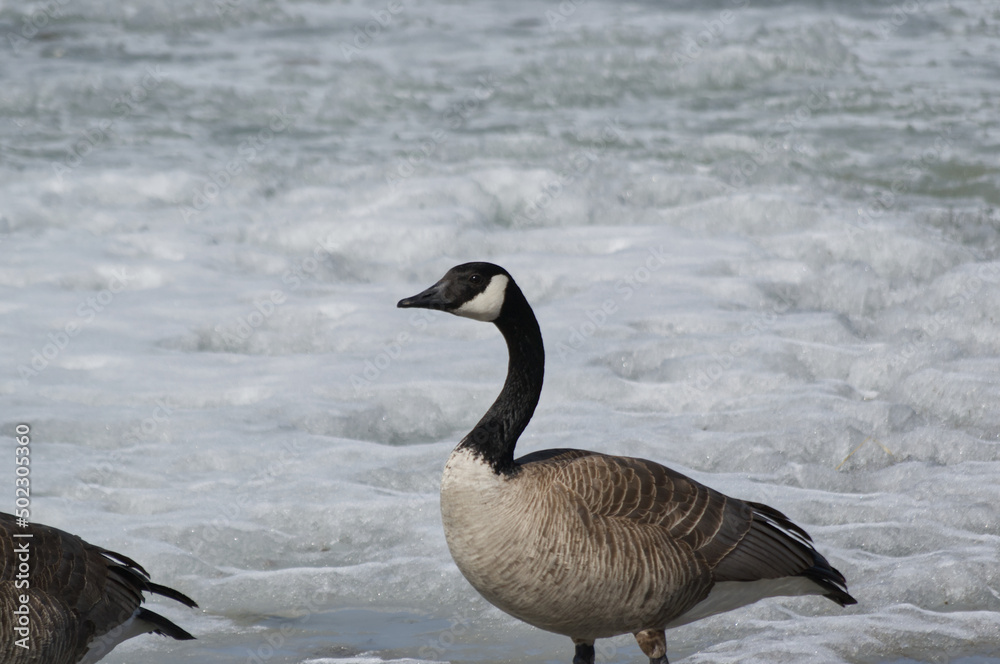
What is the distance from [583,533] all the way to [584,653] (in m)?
0.63

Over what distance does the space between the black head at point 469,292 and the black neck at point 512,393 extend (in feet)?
0.18

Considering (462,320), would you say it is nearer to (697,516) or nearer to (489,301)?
(489,301)

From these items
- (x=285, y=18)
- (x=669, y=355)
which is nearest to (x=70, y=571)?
(x=669, y=355)

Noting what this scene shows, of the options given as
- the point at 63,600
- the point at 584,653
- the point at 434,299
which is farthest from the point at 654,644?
the point at 63,600

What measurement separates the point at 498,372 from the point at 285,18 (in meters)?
11.1

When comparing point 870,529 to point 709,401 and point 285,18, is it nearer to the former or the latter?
point 709,401

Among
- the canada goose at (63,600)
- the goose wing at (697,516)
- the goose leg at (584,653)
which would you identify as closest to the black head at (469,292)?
the goose wing at (697,516)

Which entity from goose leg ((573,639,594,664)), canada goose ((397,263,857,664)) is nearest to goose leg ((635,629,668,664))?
canada goose ((397,263,857,664))

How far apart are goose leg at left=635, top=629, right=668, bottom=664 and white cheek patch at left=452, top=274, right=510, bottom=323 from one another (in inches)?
54.2

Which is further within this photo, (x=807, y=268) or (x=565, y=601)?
(x=807, y=268)

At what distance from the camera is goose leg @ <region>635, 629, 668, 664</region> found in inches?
172

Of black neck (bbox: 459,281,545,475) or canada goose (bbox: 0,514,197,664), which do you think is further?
black neck (bbox: 459,281,545,475)

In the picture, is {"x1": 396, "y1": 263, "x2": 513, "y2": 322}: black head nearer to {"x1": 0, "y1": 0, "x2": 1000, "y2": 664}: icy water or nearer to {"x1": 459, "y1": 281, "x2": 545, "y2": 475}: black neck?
{"x1": 459, "y1": 281, "x2": 545, "y2": 475}: black neck

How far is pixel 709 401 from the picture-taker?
285 inches
